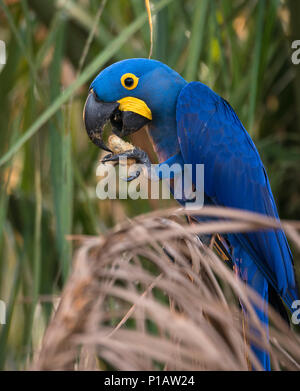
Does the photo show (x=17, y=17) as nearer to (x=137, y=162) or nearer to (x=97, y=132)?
(x=97, y=132)

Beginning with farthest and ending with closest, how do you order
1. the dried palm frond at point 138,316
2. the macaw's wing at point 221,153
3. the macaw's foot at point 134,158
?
the macaw's wing at point 221,153, the macaw's foot at point 134,158, the dried palm frond at point 138,316

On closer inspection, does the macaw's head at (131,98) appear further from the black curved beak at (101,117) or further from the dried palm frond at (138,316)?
the dried palm frond at (138,316)

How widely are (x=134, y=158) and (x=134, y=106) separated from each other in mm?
157

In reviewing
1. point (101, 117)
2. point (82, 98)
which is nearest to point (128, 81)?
point (101, 117)

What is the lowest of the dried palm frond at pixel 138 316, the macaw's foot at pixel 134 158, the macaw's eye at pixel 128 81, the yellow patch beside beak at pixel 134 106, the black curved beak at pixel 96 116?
the dried palm frond at pixel 138 316

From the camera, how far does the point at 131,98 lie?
4.28ft

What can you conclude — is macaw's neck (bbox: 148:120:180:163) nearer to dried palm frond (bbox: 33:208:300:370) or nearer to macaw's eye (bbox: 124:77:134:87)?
Result: macaw's eye (bbox: 124:77:134:87)

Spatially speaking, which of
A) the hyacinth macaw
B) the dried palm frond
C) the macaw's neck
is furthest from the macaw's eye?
the dried palm frond

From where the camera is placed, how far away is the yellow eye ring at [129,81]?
128 cm

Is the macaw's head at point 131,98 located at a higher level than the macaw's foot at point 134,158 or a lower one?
higher

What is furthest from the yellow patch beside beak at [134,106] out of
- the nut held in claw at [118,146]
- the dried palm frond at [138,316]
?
the dried palm frond at [138,316]

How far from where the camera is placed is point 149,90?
1.31 metres

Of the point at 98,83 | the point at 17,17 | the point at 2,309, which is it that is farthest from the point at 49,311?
the point at 17,17
